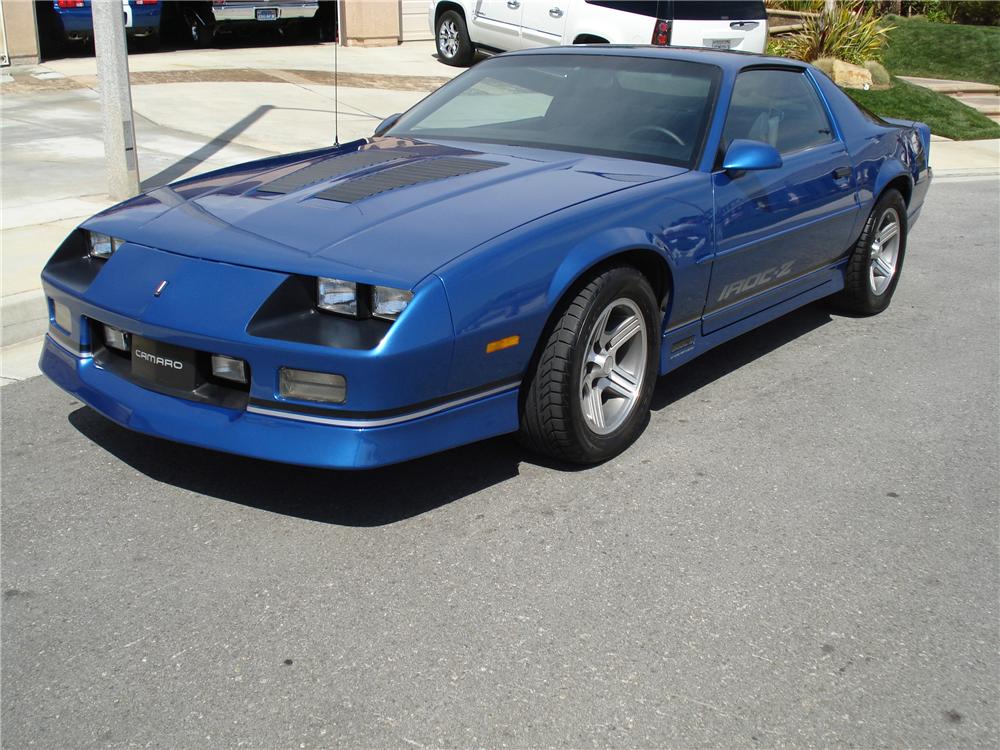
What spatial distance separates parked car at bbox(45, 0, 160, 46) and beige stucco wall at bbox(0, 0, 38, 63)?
36 centimetres

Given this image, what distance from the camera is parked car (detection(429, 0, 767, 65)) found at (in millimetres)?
13148

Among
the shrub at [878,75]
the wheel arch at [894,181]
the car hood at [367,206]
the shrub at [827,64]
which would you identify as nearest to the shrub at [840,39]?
the shrub at [878,75]

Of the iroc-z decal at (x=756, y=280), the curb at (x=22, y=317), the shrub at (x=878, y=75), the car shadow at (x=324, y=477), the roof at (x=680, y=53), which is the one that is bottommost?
the curb at (x=22, y=317)

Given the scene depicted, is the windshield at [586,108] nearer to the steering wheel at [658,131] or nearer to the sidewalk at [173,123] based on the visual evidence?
the steering wheel at [658,131]

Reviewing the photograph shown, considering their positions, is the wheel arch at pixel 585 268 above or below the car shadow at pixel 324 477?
above

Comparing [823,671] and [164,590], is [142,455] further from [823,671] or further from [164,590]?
[823,671]

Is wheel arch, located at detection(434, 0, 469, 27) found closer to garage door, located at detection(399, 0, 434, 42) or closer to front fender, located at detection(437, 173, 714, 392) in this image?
garage door, located at detection(399, 0, 434, 42)

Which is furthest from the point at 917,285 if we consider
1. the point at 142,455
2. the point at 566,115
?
the point at 142,455

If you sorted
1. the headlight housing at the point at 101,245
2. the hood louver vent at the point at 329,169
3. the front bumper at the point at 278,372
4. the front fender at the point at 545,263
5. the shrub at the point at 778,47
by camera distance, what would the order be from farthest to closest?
the shrub at the point at 778,47
the hood louver vent at the point at 329,169
the headlight housing at the point at 101,245
the front fender at the point at 545,263
the front bumper at the point at 278,372

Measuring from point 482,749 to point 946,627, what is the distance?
1491 millimetres

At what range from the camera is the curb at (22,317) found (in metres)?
5.56

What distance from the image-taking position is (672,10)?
1308 centimetres

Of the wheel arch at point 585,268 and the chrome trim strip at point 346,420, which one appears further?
the wheel arch at point 585,268

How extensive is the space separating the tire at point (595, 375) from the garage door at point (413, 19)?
1529cm
